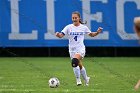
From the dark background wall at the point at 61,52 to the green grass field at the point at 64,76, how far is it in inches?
39.5

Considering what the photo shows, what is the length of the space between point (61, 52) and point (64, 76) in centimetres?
959

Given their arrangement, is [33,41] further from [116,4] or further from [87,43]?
[116,4]

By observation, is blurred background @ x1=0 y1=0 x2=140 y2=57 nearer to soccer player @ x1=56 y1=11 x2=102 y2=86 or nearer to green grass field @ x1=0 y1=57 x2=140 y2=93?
green grass field @ x1=0 y1=57 x2=140 y2=93

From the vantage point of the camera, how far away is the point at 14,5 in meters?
24.9

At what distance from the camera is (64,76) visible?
16.8 meters

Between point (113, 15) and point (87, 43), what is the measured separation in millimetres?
1838

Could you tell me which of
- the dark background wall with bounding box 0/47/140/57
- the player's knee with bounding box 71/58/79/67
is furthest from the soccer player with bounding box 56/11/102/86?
the dark background wall with bounding box 0/47/140/57

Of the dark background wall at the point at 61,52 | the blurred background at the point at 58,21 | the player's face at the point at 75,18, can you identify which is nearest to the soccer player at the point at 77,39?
the player's face at the point at 75,18

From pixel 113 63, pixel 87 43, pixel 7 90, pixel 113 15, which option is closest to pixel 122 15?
pixel 113 15

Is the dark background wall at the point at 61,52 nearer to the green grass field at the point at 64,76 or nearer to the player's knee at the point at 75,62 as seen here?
the green grass field at the point at 64,76

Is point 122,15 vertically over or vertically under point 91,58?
over

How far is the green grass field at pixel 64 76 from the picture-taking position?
12.5 meters

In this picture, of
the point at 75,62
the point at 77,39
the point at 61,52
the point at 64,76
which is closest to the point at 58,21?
the point at 61,52

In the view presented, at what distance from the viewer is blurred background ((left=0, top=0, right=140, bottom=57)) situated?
24.9 metres
